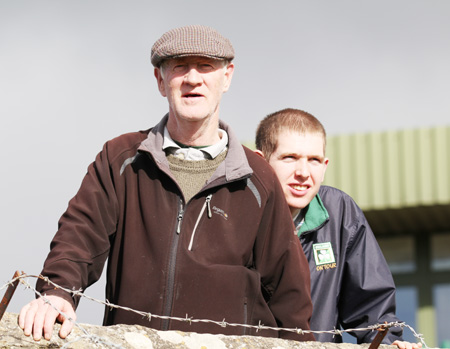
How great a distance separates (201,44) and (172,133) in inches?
16.1

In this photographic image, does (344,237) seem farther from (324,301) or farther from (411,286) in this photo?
(411,286)

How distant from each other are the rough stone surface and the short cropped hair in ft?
5.84

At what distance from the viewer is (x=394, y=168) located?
14125 millimetres

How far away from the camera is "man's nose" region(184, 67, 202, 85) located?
4281mm

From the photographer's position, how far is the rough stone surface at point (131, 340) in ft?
10.7

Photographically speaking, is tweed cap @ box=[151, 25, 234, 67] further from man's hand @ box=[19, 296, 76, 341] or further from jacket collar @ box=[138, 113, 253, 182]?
man's hand @ box=[19, 296, 76, 341]

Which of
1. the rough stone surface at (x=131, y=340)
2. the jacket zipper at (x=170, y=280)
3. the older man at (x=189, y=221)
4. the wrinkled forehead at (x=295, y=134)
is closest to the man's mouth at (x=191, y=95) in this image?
the older man at (x=189, y=221)

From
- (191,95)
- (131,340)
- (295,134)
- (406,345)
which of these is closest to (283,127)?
(295,134)

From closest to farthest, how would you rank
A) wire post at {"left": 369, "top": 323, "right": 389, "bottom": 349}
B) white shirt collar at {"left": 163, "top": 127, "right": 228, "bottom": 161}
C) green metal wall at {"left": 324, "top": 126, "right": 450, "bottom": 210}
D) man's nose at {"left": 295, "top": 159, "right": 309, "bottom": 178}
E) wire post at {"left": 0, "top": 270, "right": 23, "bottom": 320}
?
wire post at {"left": 0, "top": 270, "right": 23, "bottom": 320}, wire post at {"left": 369, "top": 323, "right": 389, "bottom": 349}, white shirt collar at {"left": 163, "top": 127, "right": 228, "bottom": 161}, man's nose at {"left": 295, "top": 159, "right": 309, "bottom": 178}, green metal wall at {"left": 324, "top": 126, "right": 450, "bottom": 210}

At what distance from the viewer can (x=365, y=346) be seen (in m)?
4.12

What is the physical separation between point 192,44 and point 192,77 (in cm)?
14

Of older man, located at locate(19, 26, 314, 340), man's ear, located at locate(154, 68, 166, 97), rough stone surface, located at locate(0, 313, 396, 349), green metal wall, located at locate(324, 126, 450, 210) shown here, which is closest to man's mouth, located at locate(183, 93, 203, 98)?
older man, located at locate(19, 26, 314, 340)

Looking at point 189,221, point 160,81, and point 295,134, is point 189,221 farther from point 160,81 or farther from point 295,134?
point 295,134

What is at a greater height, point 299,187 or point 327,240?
point 299,187
